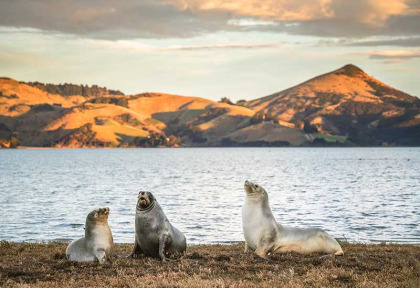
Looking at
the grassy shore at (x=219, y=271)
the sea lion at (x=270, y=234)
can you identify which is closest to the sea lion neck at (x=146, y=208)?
the grassy shore at (x=219, y=271)

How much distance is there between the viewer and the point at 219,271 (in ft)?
52.9

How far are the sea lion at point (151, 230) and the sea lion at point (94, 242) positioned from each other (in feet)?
3.26

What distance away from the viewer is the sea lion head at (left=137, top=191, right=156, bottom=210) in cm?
1800

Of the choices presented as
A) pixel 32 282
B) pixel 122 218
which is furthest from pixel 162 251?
pixel 122 218

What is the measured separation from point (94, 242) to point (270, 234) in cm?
548

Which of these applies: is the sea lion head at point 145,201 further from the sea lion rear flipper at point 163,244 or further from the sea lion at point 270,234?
the sea lion at point 270,234

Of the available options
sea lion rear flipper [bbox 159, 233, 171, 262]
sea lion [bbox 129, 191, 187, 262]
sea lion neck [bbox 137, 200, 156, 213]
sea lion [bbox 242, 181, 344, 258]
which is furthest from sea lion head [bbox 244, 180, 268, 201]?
sea lion neck [bbox 137, 200, 156, 213]

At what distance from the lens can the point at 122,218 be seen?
44.2 m

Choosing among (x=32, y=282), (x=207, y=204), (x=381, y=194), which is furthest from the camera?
Answer: (x=381, y=194)

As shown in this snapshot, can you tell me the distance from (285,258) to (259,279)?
3.22 meters

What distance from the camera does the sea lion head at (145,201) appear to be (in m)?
18.0

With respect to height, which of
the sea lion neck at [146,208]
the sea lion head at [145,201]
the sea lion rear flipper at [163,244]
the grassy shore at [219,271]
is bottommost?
the grassy shore at [219,271]

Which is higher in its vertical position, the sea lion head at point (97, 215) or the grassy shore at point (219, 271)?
the sea lion head at point (97, 215)

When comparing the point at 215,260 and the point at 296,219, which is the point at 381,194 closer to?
the point at 296,219
